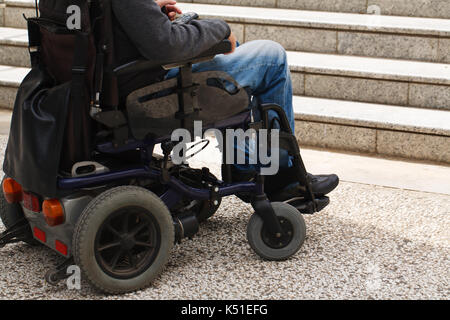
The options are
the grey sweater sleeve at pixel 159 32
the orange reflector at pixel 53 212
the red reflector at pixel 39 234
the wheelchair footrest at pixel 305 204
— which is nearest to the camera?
the grey sweater sleeve at pixel 159 32

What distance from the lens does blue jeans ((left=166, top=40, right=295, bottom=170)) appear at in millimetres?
2988

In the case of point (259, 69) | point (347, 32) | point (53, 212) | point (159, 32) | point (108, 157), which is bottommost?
point (53, 212)

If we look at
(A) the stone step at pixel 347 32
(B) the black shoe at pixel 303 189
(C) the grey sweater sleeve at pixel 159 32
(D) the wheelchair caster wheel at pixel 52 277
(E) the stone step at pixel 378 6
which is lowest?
(D) the wheelchair caster wheel at pixel 52 277

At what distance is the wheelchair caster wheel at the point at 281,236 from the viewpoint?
3041mm

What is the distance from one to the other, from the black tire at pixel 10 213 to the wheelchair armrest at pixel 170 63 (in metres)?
0.83

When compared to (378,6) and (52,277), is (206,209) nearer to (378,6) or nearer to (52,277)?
(52,277)

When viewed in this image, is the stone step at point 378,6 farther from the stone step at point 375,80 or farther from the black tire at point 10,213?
the black tire at point 10,213

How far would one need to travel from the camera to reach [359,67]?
4891 mm

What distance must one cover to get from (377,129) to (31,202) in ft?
7.63

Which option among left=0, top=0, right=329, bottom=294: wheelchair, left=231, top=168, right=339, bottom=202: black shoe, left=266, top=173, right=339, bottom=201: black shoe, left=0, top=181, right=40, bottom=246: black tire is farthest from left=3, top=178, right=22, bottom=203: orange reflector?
left=266, top=173, right=339, bottom=201: black shoe

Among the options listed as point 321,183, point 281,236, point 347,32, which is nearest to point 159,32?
point 281,236

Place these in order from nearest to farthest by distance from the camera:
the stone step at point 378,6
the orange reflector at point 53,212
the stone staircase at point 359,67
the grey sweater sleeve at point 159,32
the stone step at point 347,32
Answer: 1. the grey sweater sleeve at point 159,32
2. the orange reflector at point 53,212
3. the stone staircase at point 359,67
4. the stone step at point 347,32
5. the stone step at point 378,6

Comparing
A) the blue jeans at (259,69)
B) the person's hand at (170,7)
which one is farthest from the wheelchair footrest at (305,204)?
the person's hand at (170,7)

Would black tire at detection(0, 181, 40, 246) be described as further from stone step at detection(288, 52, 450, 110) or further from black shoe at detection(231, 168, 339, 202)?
stone step at detection(288, 52, 450, 110)
